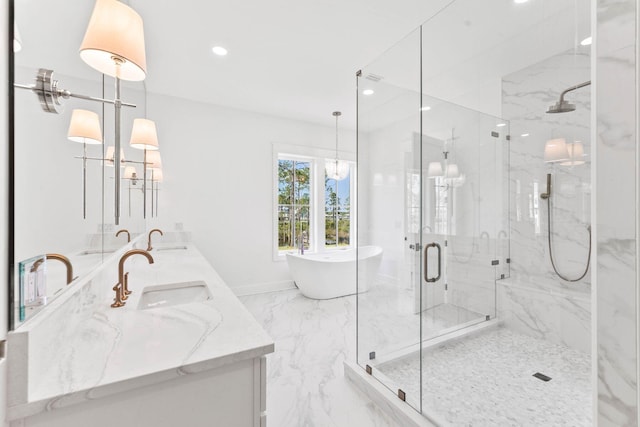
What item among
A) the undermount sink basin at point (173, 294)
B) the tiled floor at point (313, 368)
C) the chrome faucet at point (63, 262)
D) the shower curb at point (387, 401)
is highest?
the chrome faucet at point (63, 262)

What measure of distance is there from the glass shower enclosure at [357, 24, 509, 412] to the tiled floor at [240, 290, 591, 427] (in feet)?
0.15

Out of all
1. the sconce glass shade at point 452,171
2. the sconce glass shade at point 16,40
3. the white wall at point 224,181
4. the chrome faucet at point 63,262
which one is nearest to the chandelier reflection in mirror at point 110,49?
the sconce glass shade at point 16,40

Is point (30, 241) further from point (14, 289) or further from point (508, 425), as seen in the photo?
point (508, 425)

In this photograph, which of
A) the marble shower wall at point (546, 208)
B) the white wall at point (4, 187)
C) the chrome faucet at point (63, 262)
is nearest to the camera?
the white wall at point (4, 187)

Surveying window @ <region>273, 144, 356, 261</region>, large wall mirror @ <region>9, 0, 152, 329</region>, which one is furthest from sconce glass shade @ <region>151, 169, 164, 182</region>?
large wall mirror @ <region>9, 0, 152, 329</region>

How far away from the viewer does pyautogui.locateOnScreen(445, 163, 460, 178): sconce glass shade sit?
253 cm

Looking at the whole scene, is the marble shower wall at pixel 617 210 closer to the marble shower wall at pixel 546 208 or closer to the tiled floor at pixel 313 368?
the marble shower wall at pixel 546 208

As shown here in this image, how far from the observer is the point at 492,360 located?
207cm

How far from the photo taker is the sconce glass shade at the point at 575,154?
1.51 meters

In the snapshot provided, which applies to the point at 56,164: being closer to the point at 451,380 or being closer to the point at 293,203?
the point at 451,380

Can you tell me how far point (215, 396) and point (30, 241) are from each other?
0.67 metres

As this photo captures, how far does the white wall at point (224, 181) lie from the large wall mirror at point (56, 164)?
2.40 meters

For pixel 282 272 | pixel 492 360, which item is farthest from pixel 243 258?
pixel 492 360

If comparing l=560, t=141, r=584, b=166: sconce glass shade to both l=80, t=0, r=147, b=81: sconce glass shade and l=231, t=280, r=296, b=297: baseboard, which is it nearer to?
l=80, t=0, r=147, b=81: sconce glass shade
